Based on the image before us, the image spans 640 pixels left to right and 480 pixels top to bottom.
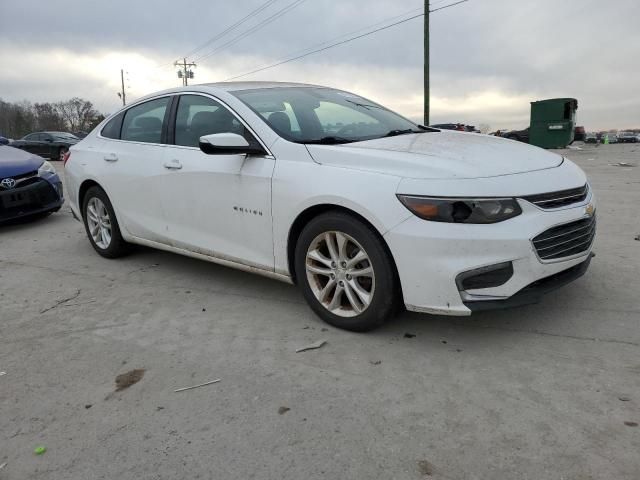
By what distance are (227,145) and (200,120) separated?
77 cm

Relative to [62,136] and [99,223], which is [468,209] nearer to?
[99,223]

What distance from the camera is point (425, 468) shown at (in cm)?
199

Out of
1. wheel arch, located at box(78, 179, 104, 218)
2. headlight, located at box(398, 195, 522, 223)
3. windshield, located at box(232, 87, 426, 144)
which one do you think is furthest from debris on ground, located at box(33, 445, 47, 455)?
wheel arch, located at box(78, 179, 104, 218)

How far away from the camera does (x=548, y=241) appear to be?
2801 millimetres

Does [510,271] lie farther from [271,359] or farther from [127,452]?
[127,452]

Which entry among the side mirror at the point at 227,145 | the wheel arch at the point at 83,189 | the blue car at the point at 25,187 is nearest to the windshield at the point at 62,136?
the blue car at the point at 25,187

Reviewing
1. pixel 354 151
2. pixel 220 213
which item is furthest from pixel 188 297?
pixel 354 151

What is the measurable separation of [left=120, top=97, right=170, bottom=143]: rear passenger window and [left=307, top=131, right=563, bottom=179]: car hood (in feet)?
5.67

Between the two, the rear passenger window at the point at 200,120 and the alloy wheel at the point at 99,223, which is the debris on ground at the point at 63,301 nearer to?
the alloy wheel at the point at 99,223

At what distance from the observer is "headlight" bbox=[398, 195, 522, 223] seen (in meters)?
2.70

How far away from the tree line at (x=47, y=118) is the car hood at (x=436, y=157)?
68471 millimetres


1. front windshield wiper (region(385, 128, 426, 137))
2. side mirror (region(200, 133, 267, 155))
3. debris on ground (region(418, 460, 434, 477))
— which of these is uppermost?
front windshield wiper (region(385, 128, 426, 137))

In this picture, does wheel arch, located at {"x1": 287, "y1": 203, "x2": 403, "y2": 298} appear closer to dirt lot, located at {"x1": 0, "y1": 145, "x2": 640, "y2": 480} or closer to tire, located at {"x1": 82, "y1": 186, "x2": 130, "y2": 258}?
dirt lot, located at {"x1": 0, "y1": 145, "x2": 640, "y2": 480}

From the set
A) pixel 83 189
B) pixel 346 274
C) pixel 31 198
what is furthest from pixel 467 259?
pixel 31 198
